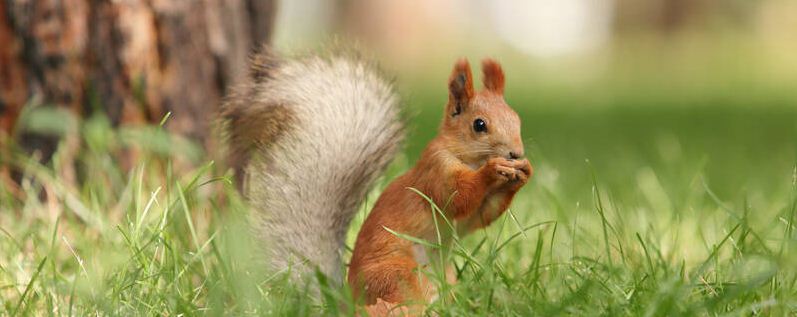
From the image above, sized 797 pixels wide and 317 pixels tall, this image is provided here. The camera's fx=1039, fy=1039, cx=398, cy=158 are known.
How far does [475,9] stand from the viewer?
82.3ft

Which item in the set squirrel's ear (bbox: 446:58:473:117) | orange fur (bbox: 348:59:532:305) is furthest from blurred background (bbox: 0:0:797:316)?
squirrel's ear (bbox: 446:58:473:117)

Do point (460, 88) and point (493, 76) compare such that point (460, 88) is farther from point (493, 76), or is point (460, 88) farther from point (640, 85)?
point (640, 85)

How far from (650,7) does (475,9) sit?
32.9ft

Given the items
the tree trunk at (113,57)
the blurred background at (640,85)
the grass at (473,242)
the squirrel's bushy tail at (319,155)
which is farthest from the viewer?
the blurred background at (640,85)

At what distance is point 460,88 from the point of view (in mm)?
1739

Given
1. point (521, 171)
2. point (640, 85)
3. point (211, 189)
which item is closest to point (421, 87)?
point (640, 85)

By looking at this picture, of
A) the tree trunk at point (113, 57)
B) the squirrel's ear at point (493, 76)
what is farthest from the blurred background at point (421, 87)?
the squirrel's ear at point (493, 76)

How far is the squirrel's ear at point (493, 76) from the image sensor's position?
176 cm

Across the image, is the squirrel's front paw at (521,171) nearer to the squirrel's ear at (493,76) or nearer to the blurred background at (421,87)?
the squirrel's ear at (493,76)

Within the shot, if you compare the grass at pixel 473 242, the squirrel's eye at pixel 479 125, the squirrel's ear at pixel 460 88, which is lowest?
the grass at pixel 473 242

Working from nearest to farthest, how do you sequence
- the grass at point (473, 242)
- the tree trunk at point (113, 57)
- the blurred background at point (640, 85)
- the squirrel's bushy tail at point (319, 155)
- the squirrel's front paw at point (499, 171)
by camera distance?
the squirrel's front paw at point (499, 171) < the grass at point (473, 242) < the squirrel's bushy tail at point (319, 155) < the tree trunk at point (113, 57) < the blurred background at point (640, 85)

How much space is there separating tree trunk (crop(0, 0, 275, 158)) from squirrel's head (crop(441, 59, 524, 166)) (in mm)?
1366

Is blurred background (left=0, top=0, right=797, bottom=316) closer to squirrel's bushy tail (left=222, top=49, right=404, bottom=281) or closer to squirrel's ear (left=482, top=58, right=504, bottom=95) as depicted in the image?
squirrel's bushy tail (left=222, top=49, right=404, bottom=281)

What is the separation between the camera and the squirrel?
1.68m
